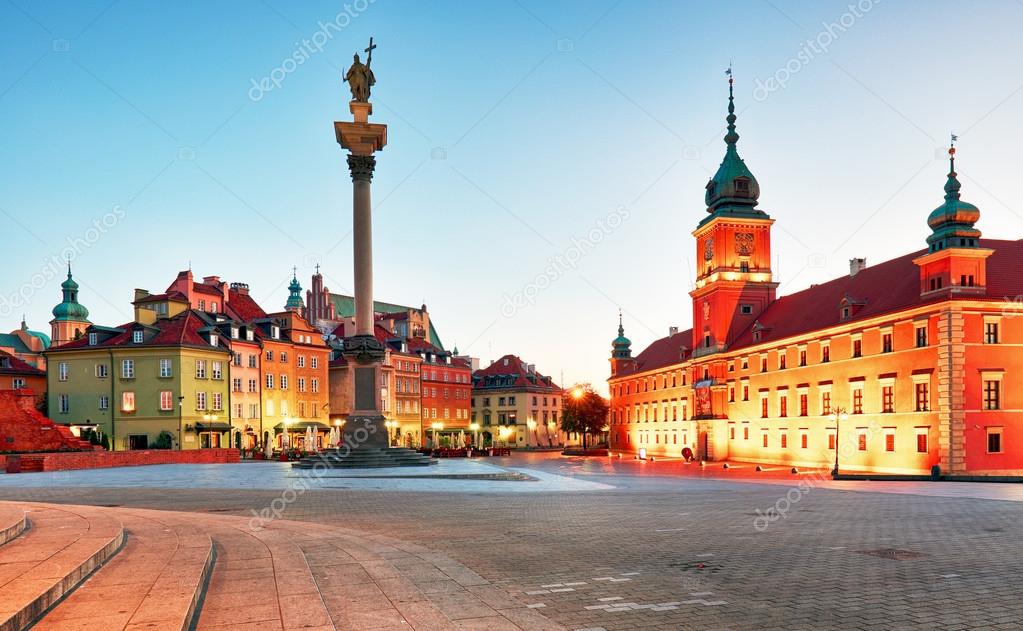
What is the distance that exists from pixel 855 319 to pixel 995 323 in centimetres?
966

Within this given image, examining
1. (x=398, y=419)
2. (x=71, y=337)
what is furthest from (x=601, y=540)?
(x=71, y=337)

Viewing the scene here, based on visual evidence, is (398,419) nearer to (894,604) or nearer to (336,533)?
(336,533)

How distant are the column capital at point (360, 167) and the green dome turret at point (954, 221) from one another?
112 feet

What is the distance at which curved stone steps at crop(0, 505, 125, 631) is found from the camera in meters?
6.74

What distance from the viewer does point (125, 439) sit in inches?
2512

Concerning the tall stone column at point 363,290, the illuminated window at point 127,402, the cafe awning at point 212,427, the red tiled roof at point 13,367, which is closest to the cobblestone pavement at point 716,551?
the tall stone column at point 363,290

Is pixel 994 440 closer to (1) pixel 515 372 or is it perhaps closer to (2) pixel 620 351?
(2) pixel 620 351

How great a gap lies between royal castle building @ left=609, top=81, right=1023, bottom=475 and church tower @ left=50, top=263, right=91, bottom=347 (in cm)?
8626

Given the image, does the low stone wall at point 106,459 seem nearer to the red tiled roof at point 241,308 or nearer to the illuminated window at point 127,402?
the illuminated window at point 127,402

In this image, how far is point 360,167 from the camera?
1594 inches

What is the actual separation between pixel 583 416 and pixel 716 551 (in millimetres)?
92692

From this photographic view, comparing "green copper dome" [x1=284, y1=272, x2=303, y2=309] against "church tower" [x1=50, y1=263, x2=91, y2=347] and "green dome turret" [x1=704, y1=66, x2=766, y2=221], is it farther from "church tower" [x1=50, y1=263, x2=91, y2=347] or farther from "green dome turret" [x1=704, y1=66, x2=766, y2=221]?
"green dome turret" [x1=704, y1=66, x2=766, y2=221]

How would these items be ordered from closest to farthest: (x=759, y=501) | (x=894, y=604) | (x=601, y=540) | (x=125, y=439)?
(x=894, y=604) → (x=601, y=540) → (x=759, y=501) → (x=125, y=439)

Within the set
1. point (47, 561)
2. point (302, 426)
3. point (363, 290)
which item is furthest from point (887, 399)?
point (302, 426)
